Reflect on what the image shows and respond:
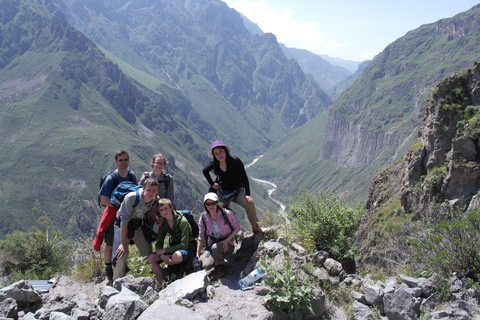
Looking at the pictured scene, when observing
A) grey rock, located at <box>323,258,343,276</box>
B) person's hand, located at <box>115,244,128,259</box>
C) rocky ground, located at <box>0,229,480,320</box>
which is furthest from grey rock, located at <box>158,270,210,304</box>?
grey rock, located at <box>323,258,343,276</box>

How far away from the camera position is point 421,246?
719cm

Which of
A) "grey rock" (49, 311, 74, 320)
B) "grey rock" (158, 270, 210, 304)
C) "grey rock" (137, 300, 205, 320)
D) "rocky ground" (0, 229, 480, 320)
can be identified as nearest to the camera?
"grey rock" (137, 300, 205, 320)

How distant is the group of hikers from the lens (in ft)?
25.8

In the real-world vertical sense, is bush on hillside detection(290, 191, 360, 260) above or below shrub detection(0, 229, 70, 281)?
above

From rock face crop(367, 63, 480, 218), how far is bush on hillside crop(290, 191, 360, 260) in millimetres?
24834

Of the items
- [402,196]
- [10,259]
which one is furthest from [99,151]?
[10,259]

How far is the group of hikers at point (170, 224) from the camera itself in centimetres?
786

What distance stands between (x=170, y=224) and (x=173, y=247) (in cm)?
58

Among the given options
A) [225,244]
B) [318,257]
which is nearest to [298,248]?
[318,257]

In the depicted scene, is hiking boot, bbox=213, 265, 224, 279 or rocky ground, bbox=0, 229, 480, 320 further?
hiking boot, bbox=213, 265, 224, 279

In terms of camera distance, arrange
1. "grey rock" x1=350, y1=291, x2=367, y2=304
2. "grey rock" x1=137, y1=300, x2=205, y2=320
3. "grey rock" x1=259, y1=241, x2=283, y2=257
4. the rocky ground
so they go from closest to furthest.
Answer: "grey rock" x1=137, y1=300, x2=205, y2=320 → the rocky ground → "grey rock" x1=350, y1=291, x2=367, y2=304 → "grey rock" x1=259, y1=241, x2=283, y2=257

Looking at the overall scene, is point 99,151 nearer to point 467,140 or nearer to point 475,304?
point 467,140

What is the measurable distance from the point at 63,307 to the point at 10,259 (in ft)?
19.2

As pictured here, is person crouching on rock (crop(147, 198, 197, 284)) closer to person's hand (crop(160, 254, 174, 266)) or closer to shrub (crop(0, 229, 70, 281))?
person's hand (crop(160, 254, 174, 266))
